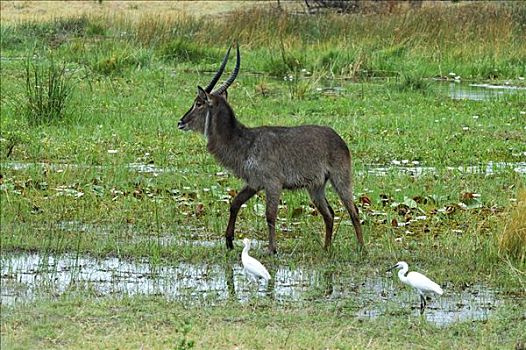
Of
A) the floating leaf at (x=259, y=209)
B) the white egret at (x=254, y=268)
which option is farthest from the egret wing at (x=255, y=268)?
the floating leaf at (x=259, y=209)

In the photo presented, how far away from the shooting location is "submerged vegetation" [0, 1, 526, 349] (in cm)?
709

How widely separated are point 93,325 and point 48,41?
653 inches

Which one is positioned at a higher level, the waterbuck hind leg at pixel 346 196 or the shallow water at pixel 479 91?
the waterbuck hind leg at pixel 346 196

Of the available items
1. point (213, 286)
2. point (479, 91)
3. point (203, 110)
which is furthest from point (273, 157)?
point (479, 91)

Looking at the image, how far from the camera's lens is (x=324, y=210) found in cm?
941

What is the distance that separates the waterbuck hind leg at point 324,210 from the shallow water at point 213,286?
2.24 feet

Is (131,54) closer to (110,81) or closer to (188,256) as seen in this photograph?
(110,81)

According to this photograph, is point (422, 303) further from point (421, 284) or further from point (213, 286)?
point (213, 286)

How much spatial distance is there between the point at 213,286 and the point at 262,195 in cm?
308

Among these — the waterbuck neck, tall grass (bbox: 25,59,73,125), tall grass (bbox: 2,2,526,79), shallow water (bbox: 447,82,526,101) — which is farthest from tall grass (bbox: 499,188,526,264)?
tall grass (bbox: 2,2,526,79)

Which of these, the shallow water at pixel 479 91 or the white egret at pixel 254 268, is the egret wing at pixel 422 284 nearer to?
the white egret at pixel 254 268

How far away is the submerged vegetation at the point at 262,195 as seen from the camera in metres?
7.09

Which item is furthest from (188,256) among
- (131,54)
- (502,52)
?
(502,52)

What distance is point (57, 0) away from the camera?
1320 inches
